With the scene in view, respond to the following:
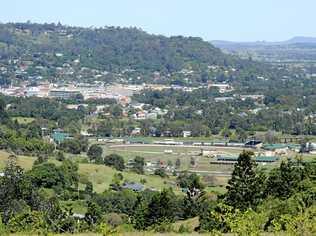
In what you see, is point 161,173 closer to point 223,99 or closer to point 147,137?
point 147,137

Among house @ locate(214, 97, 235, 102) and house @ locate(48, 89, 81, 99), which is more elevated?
house @ locate(48, 89, 81, 99)

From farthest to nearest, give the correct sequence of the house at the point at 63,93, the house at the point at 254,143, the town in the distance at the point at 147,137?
the house at the point at 63,93 < the house at the point at 254,143 < the town in the distance at the point at 147,137

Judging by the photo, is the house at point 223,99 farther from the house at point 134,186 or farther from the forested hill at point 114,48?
the house at point 134,186

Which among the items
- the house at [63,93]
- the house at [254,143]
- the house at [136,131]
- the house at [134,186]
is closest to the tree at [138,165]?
the house at [134,186]

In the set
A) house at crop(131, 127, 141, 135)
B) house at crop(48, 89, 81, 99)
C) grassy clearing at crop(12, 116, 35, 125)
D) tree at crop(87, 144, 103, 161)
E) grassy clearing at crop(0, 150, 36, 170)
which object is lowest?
house at crop(131, 127, 141, 135)

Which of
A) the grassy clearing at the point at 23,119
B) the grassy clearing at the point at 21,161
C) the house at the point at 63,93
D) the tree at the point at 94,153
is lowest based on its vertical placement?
the house at the point at 63,93

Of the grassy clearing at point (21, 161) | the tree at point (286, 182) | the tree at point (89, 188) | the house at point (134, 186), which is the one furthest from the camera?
the grassy clearing at point (21, 161)

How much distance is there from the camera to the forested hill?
121188 mm

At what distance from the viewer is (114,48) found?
132 m

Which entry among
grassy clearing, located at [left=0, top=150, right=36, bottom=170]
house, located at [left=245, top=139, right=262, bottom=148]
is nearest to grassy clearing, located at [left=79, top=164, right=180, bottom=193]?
grassy clearing, located at [left=0, top=150, right=36, bottom=170]

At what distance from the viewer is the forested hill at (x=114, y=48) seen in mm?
121188

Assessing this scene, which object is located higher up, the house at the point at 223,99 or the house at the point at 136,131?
the house at the point at 223,99

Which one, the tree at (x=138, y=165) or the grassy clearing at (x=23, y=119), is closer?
the tree at (x=138, y=165)

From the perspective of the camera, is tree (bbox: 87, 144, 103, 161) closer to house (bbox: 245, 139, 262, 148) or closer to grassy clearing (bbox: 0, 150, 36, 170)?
grassy clearing (bbox: 0, 150, 36, 170)
